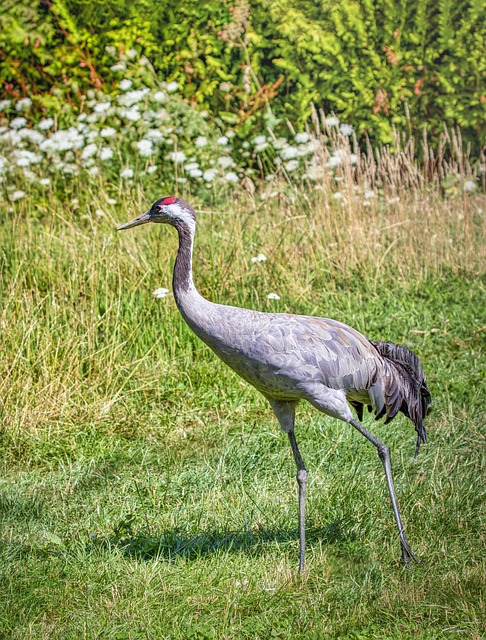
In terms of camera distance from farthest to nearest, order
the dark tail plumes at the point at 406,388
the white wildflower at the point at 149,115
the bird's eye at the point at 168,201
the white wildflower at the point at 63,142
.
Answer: the white wildflower at the point at 149,115 < the white wildflower at the point at 63,142 < the dark tail plumes at the point at 406,388 < the bird's eye at the point at 168,201

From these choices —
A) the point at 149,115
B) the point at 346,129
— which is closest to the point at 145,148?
the point at 149,115

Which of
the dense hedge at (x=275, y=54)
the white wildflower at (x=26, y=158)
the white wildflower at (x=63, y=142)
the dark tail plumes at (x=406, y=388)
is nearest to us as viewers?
the dark tail plumes at (x=406, y=388)

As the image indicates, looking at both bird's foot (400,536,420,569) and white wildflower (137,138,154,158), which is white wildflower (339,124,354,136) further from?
bird's foot (400,536,420,569)

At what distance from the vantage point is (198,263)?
626 cm

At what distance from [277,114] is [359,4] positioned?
58.1 inches

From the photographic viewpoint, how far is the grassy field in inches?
133

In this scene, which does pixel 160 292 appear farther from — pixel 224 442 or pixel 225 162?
pixel 225 162

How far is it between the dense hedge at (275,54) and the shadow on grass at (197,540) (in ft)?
19.3

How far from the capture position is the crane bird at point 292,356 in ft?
11.3

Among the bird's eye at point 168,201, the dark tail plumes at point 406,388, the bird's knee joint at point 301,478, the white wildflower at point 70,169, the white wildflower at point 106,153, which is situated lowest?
the bird's knee joint at point 301,478

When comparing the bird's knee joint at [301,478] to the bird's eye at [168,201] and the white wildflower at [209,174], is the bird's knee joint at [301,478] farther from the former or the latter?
the white wildflower at [209,174]

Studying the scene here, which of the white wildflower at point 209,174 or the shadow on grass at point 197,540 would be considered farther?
the white wildflower at point 209,174

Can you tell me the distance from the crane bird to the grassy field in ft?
0.92

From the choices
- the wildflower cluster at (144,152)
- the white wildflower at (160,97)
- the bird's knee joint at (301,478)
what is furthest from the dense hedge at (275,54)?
the bird's knee joint at (301,478)
